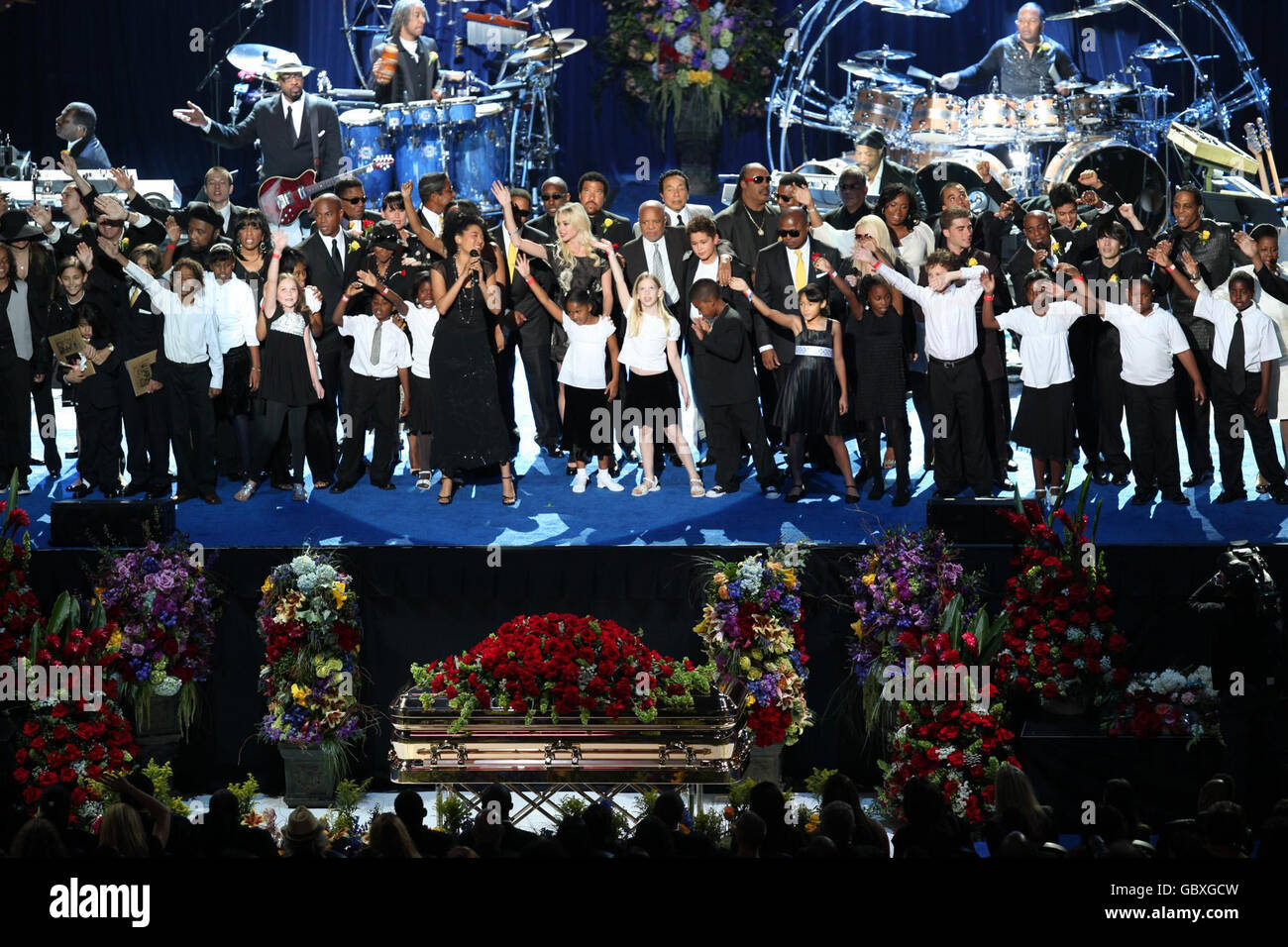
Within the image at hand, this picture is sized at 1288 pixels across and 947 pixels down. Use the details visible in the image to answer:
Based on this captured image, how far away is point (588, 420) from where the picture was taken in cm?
1011

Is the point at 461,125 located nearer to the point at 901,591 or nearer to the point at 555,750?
the point at 901,591

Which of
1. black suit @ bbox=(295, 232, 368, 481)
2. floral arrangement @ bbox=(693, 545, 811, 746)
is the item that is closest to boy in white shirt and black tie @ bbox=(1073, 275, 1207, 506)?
floral arrangement @ bbox=(693, 545, 811, 746)

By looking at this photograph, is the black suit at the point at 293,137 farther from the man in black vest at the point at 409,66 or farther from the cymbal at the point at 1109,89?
the cymbal at the point at 1109,89

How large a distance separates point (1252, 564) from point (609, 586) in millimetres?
2803

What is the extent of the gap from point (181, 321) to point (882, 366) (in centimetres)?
375

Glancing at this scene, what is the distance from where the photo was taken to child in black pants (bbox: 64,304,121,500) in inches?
395

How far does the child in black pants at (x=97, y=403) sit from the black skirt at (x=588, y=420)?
2443 mm

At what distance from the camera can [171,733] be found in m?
8.35

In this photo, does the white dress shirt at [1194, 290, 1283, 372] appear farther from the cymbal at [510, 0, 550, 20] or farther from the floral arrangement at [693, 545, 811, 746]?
the cymbal at [510, 0, 550, 20]

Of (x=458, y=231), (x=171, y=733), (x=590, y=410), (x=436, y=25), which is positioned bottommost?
(x=171, y=733)

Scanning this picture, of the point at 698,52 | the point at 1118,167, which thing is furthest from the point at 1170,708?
the point at 698,52

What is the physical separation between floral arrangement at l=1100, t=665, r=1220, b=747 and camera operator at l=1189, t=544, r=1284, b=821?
0.06 metres
